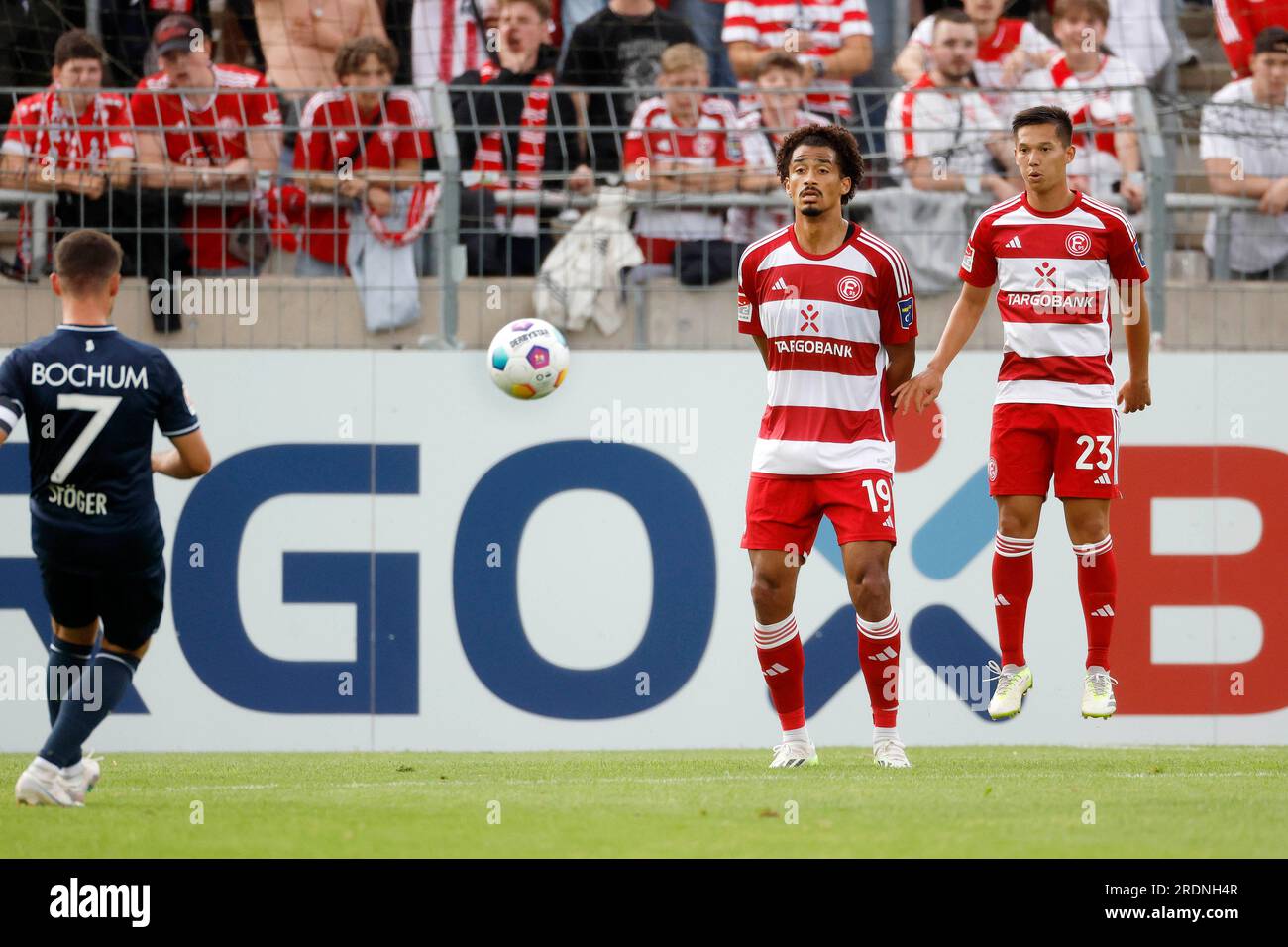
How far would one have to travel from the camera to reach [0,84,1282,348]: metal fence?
416 inches

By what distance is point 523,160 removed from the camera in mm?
10961

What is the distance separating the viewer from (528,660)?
10.4 m

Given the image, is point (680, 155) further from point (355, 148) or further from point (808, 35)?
point (355, 148)

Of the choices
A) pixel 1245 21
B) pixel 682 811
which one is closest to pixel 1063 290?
pixel 682 811

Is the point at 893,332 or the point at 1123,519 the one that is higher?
the point at 893,332

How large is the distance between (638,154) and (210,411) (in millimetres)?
2847

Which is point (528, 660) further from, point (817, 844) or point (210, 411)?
point (817, 844)

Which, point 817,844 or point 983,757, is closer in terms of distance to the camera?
point 817,844

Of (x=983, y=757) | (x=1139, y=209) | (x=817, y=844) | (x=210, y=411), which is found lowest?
(x=983, y=757)

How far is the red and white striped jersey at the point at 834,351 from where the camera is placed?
299 inches

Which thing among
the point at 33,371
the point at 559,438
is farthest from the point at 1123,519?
the point at 33,371

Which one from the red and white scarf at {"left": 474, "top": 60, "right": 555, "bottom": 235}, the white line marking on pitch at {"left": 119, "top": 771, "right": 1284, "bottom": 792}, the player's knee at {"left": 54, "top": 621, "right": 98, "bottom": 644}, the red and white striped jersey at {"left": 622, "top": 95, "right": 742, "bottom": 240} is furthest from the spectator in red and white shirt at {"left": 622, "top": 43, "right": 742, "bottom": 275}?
the player's knee at {"left": 54, "top": 621, "right": 98, "bottom": 644}

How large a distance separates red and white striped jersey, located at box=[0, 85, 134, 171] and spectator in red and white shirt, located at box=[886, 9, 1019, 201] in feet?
14.5

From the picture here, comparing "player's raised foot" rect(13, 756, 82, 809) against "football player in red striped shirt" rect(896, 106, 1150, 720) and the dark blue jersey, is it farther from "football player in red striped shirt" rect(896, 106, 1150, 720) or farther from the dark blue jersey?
Answer: "football player in red striped shirt" rect(896, 106, 1150, 720)
